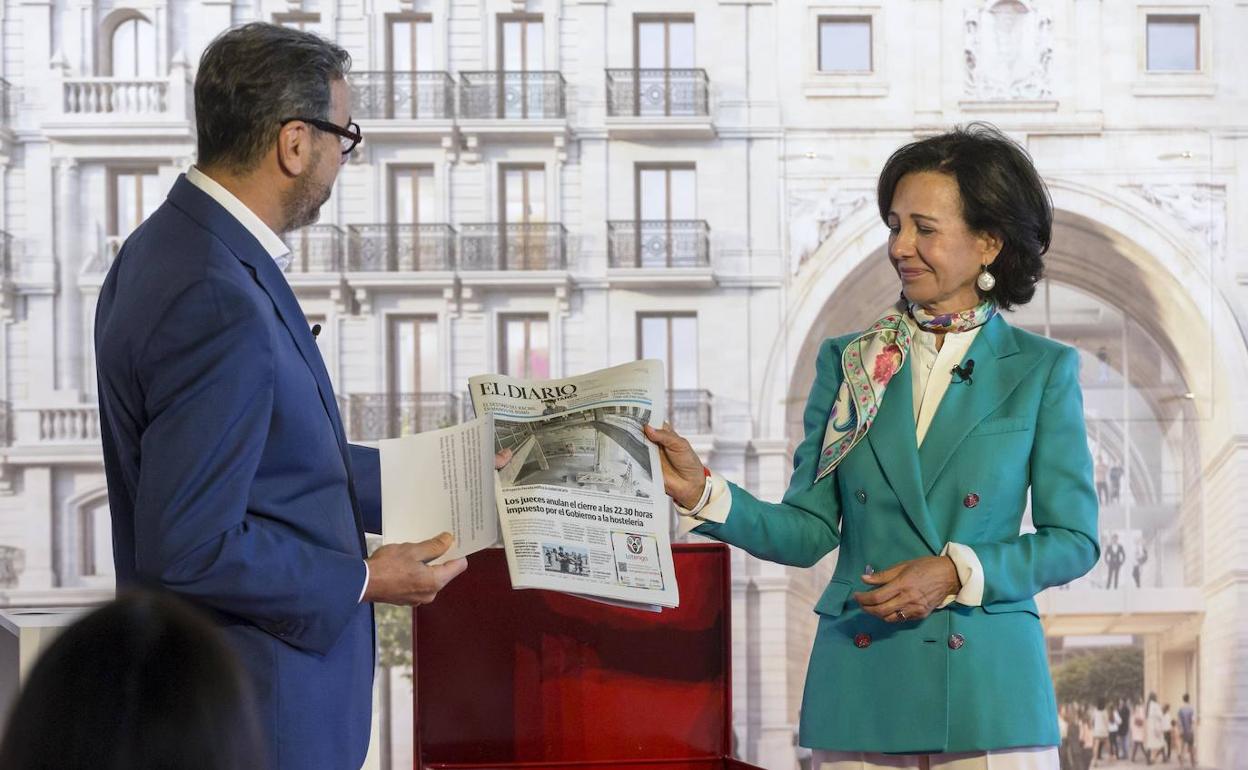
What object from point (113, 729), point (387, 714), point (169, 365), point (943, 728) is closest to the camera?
point (113, 729)

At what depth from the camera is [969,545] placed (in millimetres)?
1766

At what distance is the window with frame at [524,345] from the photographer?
17.3 feet

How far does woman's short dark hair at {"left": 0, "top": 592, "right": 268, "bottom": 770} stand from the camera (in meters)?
0.66

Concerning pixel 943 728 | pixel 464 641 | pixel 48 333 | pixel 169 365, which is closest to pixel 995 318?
pixel 943 728

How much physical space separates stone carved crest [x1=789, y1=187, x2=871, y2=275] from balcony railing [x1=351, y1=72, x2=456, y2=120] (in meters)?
1.34

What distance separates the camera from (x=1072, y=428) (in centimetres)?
180

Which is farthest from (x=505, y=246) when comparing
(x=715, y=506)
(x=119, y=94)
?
(x=715, y=506)

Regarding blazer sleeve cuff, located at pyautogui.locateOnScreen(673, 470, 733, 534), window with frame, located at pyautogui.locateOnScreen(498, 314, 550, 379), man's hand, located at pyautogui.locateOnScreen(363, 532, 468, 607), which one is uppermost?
window with frame, located at pyautogui.locateOnScreen(498, 314, 550, 379)

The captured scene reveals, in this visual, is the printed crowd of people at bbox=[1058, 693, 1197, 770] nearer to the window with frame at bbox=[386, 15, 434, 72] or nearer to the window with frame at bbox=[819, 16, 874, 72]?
the window with frame at bbox=[819, 16, 874, 72]

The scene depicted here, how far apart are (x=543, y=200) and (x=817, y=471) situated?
3467 mm

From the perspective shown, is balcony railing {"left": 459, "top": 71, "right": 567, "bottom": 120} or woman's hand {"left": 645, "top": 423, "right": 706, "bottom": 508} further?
balcony railing {"left": 459, "top": 71, "right": 567, "bottom": 120}

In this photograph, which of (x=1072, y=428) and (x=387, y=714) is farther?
(x=387, y=714)

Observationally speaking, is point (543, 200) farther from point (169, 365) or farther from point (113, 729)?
point (113, 729)

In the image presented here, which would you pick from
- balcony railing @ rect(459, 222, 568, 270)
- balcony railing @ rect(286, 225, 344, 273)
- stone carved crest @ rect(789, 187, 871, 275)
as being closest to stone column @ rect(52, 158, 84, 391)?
balcony railing @ rect(286, 225, 344, 273)
